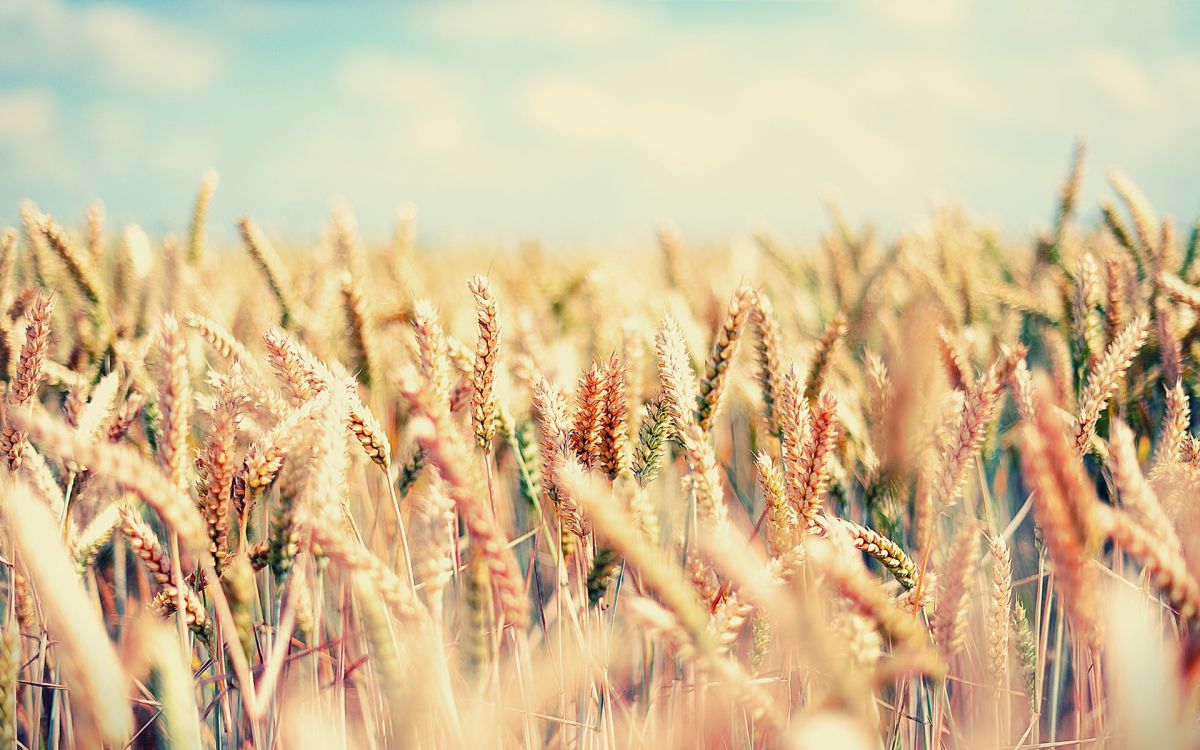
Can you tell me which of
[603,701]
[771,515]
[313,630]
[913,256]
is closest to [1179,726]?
[771,515]

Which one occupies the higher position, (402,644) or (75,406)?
(75,406)

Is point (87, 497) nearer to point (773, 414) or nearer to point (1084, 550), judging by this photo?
point (773, 414)

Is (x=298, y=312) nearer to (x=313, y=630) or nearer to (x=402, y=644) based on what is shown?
(x=313, y=630)

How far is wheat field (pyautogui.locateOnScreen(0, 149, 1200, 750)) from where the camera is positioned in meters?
0.63

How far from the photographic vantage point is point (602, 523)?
57 centimetres

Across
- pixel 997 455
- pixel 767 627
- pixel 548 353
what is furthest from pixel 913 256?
pixel 767 627

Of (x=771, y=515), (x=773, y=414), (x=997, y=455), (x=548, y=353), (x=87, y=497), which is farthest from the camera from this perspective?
(x=997, y=455)

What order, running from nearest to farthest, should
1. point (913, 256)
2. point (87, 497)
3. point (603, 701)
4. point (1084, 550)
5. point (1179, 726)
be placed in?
point (1179, 726) → point (1084, 550) → point (603, 701) → point (87, 497) → point (913, 256)

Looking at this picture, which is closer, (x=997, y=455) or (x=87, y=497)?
(x=87, y=497)

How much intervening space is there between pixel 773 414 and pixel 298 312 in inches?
48.7

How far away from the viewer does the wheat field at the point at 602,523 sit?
626mm

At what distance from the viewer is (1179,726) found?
512mm

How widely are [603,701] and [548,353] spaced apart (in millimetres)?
881

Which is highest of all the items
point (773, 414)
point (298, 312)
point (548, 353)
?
point (298, 312)
